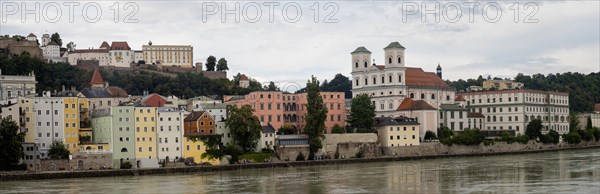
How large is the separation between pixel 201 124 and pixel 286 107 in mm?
12273

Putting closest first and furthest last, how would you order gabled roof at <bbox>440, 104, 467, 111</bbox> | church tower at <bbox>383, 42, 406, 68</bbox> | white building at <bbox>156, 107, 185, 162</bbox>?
1. white building at <bbox>156, 107, 185, 162</bbox>
2. gabled roof at <bbox>440, 104, 467, 111</bbox>
3. church tower at <bbox>383, 42, 406, 68</bbox>

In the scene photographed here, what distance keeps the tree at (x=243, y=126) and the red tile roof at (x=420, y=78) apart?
2928cm

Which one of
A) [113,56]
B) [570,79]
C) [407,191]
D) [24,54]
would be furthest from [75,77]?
[570,79]

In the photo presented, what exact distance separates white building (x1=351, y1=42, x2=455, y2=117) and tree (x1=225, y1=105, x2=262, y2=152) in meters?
24.8

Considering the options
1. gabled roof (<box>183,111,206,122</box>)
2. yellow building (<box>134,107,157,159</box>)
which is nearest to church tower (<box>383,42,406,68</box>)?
gabled roof (<box>183,111,206,122</box>)

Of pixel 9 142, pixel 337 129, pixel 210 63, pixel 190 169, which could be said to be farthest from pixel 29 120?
pixel 210 63

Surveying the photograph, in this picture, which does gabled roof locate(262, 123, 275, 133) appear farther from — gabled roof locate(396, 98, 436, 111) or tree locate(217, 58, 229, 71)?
tree locate(217, 58, 229, 71)

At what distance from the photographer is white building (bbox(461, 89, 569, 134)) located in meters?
98.4

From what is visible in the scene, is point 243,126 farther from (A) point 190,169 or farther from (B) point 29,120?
(B) point 29,120

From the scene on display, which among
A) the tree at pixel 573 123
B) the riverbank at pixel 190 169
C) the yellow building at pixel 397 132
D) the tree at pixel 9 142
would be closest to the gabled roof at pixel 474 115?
the riverbank at pixel 190 169

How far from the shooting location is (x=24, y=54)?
3912 inches

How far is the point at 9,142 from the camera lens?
194ft

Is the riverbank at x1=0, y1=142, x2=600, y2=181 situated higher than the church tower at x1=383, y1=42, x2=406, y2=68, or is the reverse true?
the church tower at x1=383, y1=42, x2=406, y2=68

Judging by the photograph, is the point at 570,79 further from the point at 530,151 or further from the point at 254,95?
the point at 254,95
